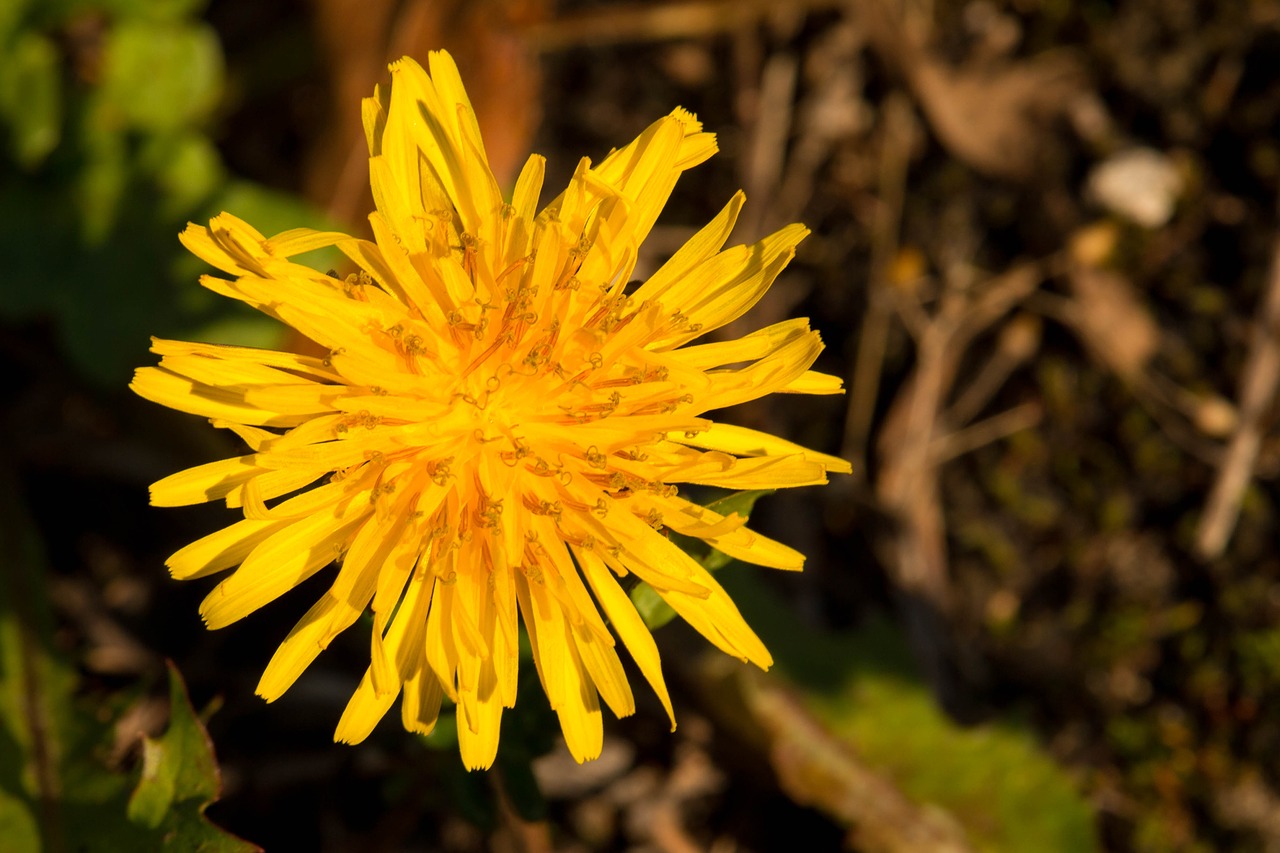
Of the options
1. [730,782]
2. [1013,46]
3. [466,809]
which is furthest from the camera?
[1013,46]

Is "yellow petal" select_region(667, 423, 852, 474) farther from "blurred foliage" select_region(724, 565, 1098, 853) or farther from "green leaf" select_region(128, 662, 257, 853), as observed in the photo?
"green leaf" select_region(128, 662, 257, 853)

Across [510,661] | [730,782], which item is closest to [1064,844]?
[730,782]

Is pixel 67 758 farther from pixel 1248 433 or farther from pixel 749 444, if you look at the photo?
pixel 1248 433

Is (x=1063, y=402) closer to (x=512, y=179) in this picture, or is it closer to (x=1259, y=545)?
(x=1259, y=545)

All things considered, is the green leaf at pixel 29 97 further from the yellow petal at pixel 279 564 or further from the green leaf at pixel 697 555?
the green leaf at pixel 697 555

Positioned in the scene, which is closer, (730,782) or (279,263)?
(279,263)
